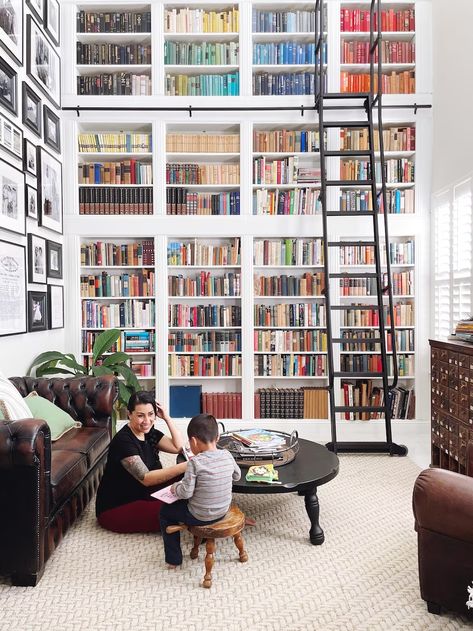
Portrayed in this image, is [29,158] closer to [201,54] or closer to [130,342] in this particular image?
[130,342]

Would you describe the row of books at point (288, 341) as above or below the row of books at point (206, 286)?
below

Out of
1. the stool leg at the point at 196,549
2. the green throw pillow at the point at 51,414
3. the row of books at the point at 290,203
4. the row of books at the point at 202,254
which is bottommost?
the stool leg at the point at 196,549

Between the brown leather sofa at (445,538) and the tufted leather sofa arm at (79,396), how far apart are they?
2364 millimetres

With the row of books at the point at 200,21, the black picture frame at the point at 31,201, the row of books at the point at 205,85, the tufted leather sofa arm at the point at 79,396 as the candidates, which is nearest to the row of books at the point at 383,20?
the row of books at the point at 200,21

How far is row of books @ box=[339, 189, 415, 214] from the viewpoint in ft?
17.8

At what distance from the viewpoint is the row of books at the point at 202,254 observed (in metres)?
5.45

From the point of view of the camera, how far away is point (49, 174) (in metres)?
4.83

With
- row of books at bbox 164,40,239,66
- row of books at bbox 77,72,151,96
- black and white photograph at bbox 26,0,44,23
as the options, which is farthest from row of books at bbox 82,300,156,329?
black and white photograph at bbox 26,0,44,23

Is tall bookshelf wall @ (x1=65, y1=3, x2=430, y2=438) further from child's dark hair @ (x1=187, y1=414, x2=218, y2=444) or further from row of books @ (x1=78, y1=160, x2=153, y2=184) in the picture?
child's dark hair @ (x1=187, y1=414, x2=218, y2=444)

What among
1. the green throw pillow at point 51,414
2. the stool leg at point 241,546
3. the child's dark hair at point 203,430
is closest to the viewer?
the child's dark hair at point 203,430

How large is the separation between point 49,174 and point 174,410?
8.45 ft

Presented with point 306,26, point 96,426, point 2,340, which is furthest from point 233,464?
point 306,26

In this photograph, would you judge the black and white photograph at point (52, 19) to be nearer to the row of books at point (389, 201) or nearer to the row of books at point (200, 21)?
→ the row of books at point (200, 21)

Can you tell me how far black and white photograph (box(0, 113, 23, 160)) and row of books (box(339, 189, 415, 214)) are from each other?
10.0ft
